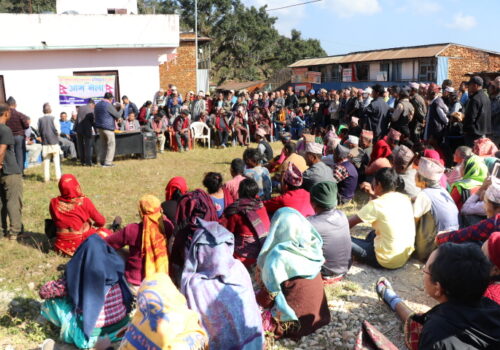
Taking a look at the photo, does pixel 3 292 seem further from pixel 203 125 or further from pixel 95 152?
pixel 203 125

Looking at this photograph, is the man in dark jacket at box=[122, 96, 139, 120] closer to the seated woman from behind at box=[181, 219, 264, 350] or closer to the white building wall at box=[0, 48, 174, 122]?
the white building wall at box=[0, 48, 174, 122]

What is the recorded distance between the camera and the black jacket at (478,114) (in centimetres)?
789

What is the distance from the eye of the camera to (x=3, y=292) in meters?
4.77

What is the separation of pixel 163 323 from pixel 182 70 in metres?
20.3

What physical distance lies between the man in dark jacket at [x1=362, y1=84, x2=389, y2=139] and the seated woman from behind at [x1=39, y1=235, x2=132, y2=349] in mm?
7176

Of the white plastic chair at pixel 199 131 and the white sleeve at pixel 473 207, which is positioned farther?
the white plastic chair at pixel 199 131

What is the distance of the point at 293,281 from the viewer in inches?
148

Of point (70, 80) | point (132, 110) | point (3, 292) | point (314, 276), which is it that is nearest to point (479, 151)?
point (314, 276)

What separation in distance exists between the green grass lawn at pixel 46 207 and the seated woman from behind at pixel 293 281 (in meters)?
0.83

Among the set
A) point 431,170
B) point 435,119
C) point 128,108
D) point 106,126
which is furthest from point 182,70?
point 431,170

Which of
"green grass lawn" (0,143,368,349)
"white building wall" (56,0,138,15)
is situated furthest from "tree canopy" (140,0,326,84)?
"green grass lawn" (0,143,368,349)

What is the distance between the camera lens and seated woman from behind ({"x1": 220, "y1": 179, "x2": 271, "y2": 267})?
15.3ft

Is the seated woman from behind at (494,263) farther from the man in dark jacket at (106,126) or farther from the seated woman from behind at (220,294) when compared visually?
the man in dark jacket at (106,126)

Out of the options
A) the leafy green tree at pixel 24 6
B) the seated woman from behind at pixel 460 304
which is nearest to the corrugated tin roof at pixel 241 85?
the leafy green tree at pixel 24 6
